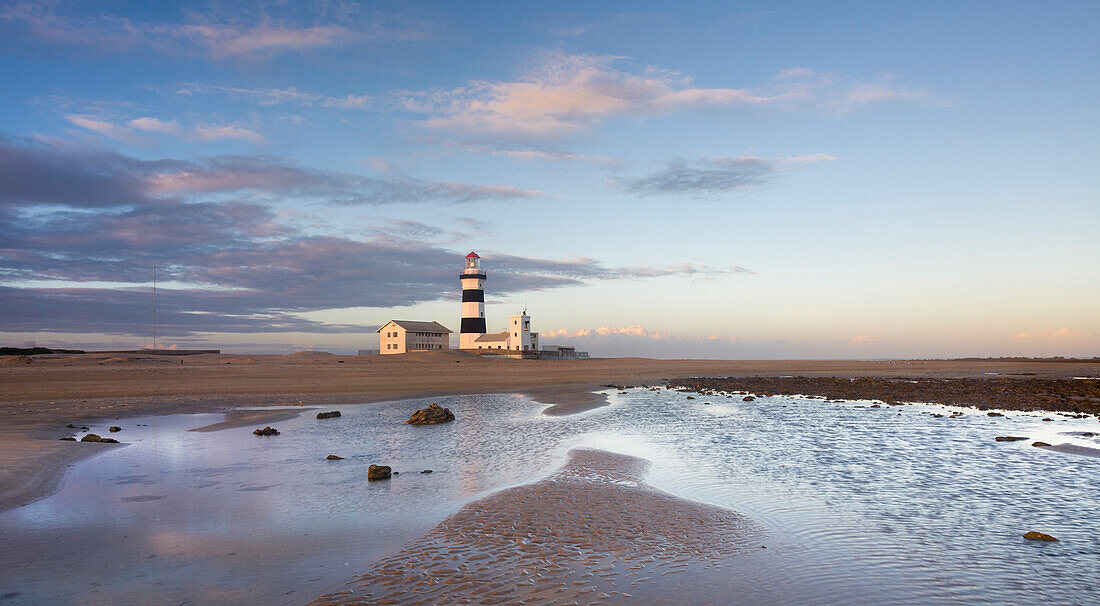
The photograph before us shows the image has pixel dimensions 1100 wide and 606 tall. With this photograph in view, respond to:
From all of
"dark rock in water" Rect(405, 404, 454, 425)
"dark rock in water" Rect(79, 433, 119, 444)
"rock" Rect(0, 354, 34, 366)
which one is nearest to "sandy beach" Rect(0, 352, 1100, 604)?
"dark rock in water" Rect(79, 433, 119, 444)

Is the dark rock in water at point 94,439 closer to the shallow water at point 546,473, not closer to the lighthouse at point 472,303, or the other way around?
the shallow water at point 546,473

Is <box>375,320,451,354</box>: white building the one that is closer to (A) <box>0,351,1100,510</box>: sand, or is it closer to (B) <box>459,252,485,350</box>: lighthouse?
(B) <box>459,252,485,350</box>: lighthouse

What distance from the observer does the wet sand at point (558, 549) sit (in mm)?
6203

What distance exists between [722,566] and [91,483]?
36.8ft

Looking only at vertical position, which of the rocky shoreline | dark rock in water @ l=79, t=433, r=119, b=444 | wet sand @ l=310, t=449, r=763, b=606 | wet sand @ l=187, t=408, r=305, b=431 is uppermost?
dark rock in water @ l=79, t=433, r=119, b=444

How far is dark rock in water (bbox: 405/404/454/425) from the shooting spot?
65.5ft

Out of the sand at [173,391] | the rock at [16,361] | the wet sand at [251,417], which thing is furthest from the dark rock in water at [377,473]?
the rock at [16,361]

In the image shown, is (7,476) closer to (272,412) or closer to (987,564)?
(272,412)

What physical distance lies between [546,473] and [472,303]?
6679 centimetres

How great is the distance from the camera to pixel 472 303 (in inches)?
3083

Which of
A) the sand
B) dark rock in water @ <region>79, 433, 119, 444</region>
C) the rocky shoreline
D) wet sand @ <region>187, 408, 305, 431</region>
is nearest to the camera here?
the sand

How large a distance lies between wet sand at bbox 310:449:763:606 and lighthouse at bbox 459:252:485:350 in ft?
220

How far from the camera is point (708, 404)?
89.6ft

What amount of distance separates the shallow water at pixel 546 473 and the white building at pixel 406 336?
55.8 meters
